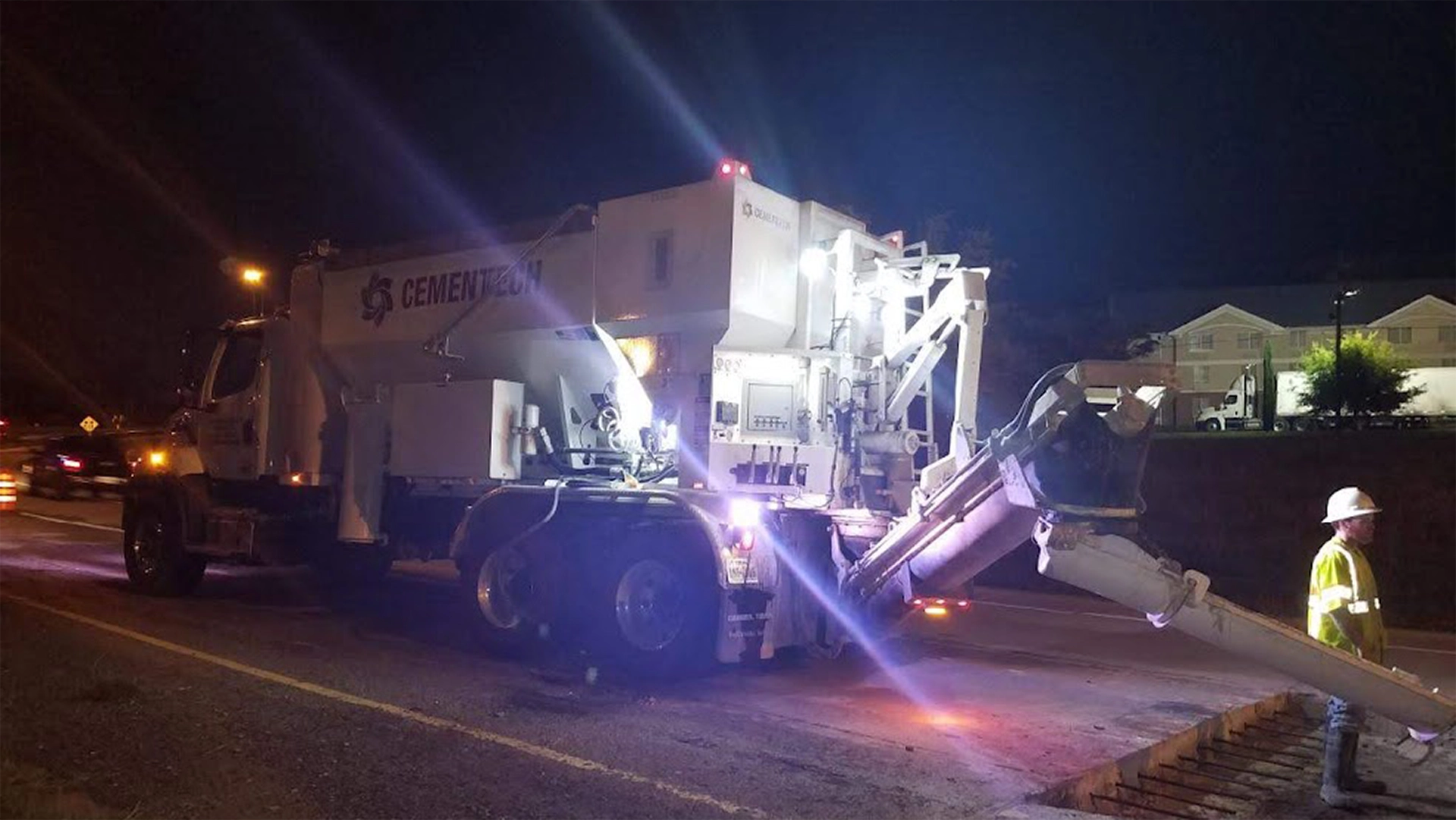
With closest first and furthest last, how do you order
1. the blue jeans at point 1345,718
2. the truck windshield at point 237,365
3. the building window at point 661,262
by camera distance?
the blue jeans at point 1345,718 < the building window at point 661,262 < the truck windshield at point 237,365

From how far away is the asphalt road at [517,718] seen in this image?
5340 mm

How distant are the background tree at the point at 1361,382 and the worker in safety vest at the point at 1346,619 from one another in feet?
126

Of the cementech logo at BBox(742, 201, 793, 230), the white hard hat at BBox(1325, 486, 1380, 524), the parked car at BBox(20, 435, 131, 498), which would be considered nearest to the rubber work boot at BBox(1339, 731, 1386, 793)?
the white hard hat at BBox(1325, 486, 1380, 524)

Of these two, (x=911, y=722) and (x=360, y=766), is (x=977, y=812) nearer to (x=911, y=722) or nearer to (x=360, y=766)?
(x=911, y=722)

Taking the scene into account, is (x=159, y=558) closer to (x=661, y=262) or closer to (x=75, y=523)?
(x=661, y=262)

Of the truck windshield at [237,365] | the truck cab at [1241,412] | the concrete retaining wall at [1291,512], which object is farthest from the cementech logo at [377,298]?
the truck cab at [1241,412]

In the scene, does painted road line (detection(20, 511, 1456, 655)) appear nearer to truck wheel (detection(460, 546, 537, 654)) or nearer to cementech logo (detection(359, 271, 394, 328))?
cementech logo (detection(359, 271, 394, 328))

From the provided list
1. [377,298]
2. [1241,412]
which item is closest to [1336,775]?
[377,298]

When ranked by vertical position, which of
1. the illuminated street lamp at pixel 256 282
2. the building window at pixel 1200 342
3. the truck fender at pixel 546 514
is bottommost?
the truck fender at pixel 546 514

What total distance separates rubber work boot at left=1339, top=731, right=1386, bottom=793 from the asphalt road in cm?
116

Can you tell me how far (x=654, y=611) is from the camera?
8.73 m

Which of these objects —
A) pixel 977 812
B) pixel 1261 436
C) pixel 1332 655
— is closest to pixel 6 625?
pixel 977 812

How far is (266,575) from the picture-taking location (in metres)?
14.6

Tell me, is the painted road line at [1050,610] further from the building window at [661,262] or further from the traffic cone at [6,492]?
the traffic cone at [6,492]
